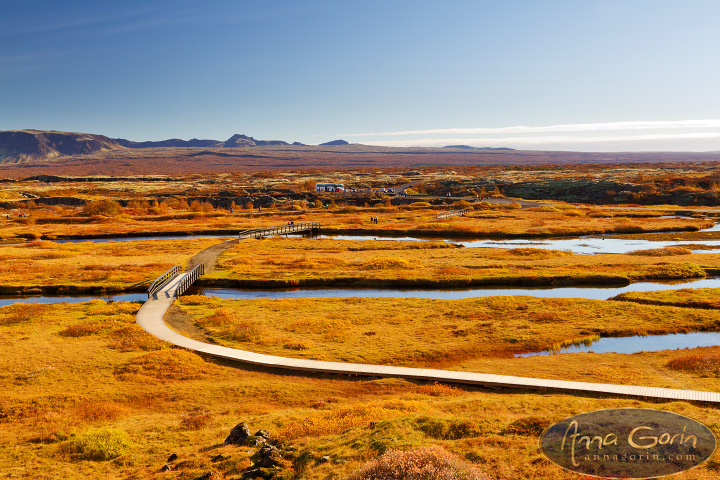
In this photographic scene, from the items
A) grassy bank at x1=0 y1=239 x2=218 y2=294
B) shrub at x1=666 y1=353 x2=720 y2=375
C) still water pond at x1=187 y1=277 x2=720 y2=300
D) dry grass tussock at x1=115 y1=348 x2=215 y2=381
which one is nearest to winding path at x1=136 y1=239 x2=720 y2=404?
dry grass tussock at x1=115 y1=348 x2=215 y2=381

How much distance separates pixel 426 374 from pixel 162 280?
1279 inches

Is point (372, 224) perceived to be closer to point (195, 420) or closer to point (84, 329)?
point (84, 329)

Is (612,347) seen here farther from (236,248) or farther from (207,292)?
(236,248)

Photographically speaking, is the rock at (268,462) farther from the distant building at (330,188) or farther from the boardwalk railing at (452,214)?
the distant building at (330,188)

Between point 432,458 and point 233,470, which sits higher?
point 432,458

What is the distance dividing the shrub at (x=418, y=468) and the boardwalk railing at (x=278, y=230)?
6718 centimetres

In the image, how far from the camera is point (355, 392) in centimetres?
2264

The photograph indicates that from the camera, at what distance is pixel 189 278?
155ft

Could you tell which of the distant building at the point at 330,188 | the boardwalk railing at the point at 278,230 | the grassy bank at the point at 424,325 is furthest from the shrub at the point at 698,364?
the distant building at the point at 330,188

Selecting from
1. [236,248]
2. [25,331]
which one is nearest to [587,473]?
[25,331]

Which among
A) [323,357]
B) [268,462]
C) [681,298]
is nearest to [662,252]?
[681,298]

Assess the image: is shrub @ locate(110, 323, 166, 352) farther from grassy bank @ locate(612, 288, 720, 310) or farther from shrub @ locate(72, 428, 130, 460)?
grassy bank @ locate(612, 288, 720, 310)

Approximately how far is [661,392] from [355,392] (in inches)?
526

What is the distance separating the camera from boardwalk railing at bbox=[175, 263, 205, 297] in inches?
1705
